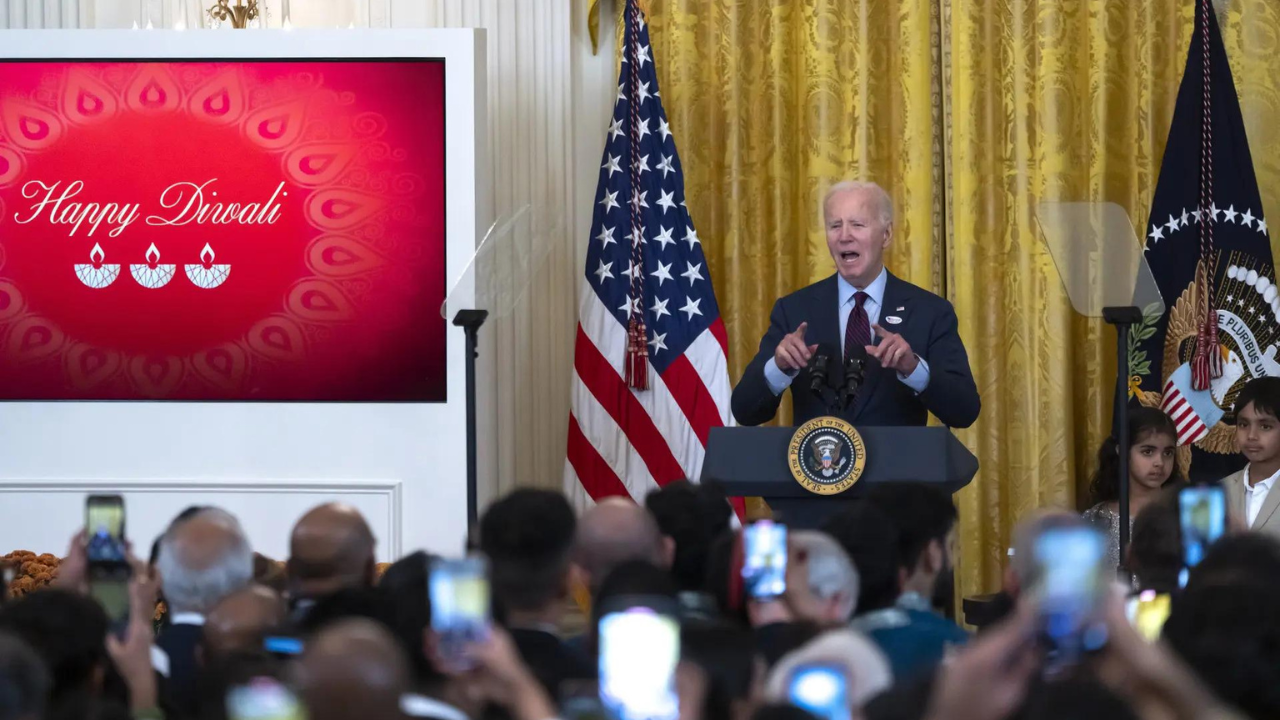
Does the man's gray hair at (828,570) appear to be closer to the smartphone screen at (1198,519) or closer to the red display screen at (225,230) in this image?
the smartphone screen at (1198,519)

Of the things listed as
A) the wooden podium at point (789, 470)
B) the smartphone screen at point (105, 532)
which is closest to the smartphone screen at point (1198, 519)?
the wooden podium at point (789, 470)

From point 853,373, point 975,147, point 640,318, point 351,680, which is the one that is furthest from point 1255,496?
point 351,680

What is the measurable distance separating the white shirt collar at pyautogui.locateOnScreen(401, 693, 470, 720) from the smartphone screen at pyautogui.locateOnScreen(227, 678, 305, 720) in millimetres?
203

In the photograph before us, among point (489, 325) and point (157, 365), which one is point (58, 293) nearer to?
Result: point (157, 365)

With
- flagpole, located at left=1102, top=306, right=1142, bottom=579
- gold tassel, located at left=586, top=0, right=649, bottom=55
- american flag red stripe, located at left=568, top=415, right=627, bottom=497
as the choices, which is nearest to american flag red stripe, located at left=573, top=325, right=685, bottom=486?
american flag red stripe, located at left=568, top=415, right=627, bottom=497

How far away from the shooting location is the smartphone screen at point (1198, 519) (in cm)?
288

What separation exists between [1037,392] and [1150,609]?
4.10m

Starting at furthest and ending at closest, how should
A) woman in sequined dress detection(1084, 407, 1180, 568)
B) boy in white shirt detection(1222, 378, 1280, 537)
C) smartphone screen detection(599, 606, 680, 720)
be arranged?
woman in sequined dress detection(1084, 407, 1180, 568) → boy in white shirt detection(1222, 378, 1280, 537) → smartphone screen detection(599, 606, 680, 720)

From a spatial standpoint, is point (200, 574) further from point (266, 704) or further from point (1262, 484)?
point (1262, 484)

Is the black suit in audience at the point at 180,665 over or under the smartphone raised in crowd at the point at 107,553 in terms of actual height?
under

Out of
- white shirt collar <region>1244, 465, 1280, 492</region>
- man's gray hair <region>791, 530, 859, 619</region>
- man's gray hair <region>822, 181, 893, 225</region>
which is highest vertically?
man's gray hair <region>822, 181, 893, 225</region>

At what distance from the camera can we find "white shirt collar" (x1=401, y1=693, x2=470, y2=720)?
6.70 feet

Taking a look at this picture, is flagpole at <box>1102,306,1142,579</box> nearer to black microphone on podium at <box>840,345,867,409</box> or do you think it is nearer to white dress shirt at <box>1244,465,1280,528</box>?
black microphone on podium at <box>840,345,867,409</box>

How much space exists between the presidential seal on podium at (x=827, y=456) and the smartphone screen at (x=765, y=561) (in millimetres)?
1212
